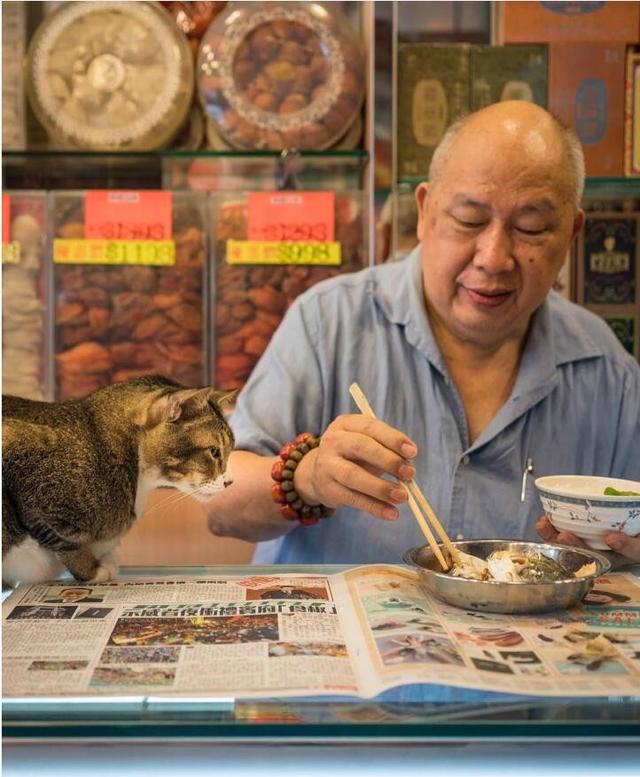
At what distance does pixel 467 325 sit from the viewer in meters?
1.76

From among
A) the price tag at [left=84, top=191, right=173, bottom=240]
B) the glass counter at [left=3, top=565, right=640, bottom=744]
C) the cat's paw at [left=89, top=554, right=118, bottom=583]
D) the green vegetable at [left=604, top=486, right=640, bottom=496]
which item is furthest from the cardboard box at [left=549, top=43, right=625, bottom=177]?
the glass counter at [left=3, top=565, right=640, bottom=744]

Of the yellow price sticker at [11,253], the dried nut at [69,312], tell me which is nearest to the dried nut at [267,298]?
the dried nut at [69,312]

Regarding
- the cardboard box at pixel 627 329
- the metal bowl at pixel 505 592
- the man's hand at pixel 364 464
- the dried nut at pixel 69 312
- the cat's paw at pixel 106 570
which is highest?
the dried nut at pixel 69 312

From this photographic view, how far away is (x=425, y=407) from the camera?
182 cm

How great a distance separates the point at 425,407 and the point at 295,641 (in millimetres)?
906

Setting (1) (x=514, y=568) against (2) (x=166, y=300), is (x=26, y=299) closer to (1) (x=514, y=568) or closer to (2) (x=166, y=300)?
(2) (x=166, y=300)

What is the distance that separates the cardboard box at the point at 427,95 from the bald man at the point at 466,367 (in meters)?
0.51

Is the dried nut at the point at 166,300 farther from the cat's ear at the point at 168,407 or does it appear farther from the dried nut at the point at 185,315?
the cat's ear at the point at 168,407

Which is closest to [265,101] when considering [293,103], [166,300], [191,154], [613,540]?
[293,103]

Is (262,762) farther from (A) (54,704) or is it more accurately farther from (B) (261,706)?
(A) (54,704)

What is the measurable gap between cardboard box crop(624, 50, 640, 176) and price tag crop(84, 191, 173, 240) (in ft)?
3.72

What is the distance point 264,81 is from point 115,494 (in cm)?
147

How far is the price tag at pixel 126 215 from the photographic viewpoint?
2363 millimetres

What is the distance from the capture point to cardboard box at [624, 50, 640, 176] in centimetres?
231
